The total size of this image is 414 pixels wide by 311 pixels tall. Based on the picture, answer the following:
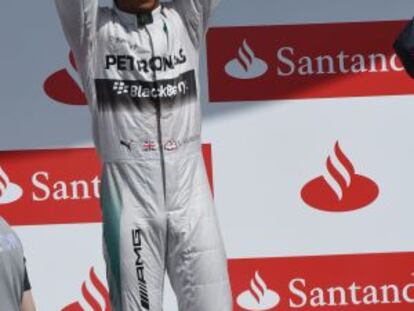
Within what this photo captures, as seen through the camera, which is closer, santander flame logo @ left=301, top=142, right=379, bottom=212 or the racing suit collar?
the racing suit collar

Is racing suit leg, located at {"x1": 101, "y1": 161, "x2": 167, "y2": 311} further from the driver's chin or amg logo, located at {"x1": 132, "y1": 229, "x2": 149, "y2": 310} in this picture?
the driver's chin

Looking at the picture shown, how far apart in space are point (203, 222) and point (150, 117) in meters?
0.33

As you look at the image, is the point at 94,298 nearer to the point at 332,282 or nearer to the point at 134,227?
the point at 332,282

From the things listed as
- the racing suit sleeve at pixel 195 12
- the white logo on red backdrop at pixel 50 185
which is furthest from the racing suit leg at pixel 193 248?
the white logo on red backdrop at pixel 50 185

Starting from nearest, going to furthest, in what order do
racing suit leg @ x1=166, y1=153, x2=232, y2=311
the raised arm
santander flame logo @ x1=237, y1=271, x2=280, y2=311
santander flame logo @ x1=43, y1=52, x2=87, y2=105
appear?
the raised arm
racing suit leg @ x1=166, y1=153, x2=232, y2=311
santander flame logo @ x1=43, y1=52, x2=87, y2=105
santander flame logo @ x1=237, y1=271, x2=280, y2=311

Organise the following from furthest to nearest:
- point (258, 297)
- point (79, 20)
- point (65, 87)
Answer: point (258, 297) → point (65, 87) → point (79, 20)

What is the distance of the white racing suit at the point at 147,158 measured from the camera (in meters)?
4.09

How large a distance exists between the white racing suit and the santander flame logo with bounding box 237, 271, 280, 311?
123 cm

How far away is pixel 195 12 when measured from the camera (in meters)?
4.18

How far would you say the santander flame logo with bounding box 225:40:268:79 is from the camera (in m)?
5.32

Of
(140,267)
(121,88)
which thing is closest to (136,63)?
(121,88)

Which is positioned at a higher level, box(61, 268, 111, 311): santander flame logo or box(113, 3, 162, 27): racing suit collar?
box(113, 3, 162, 27): racing suit collar

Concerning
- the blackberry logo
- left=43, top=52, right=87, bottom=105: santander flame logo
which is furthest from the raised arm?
left=43, top=52, right=87, bottom=105: santander flame logo

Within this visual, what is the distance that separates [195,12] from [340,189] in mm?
1408
